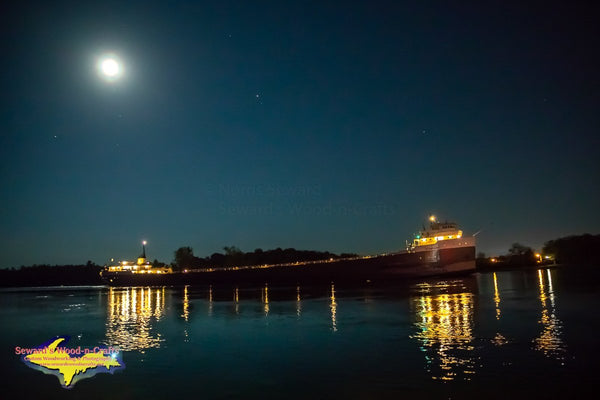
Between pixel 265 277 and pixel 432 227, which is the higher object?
pixel 432 227

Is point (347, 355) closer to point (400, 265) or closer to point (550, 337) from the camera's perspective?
point (550, 337)

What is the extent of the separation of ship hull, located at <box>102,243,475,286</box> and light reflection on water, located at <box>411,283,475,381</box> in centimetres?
4058

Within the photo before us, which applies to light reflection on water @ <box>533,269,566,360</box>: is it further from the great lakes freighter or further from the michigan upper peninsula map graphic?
the great lakes freighter

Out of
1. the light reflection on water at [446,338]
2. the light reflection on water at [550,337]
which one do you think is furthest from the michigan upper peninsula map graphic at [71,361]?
the light reflection on water at [550,337]

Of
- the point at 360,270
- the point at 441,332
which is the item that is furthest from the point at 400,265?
the point at 441,332

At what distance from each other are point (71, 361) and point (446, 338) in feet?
55.4

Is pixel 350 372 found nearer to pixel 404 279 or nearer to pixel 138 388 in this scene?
pixel 138 388

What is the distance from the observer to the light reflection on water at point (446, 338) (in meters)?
13.1

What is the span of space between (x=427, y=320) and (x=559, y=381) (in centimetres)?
1184

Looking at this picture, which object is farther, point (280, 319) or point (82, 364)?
point (280, 319)

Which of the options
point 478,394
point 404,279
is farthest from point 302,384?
point 404,279

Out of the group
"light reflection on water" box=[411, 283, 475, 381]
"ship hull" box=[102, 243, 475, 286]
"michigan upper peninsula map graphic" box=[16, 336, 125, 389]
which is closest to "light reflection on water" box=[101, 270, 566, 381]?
"light reflection on water" box=[411, 283, 475, 381]

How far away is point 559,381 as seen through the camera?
38.4 feet

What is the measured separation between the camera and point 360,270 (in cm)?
7619
